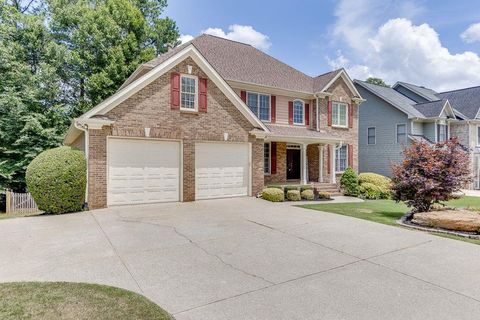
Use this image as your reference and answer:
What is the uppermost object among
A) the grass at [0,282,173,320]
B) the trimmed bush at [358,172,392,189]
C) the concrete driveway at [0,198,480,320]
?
the trimmed bush at [358,172,392,189]

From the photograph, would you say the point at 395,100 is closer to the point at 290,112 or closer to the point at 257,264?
the point at 290,112

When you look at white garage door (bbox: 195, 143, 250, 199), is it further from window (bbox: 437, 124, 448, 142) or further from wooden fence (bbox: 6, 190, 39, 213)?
window (bbox: 437, 124, 448, 142)

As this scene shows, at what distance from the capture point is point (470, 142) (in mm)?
24812

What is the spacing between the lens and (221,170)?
44.0 ft

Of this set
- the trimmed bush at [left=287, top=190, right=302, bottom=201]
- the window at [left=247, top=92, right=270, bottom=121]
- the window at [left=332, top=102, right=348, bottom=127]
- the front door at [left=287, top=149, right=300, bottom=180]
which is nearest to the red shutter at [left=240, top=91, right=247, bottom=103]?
the window at [left=247, top=92, right=270, bottom=121]

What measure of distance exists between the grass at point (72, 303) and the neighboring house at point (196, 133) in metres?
6.85

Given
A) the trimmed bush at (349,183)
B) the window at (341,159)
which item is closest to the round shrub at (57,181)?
the trimmed bush at (349,183)

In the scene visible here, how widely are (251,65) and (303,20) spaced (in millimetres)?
4062

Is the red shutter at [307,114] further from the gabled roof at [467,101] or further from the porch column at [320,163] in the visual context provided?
the gabled roof at [467,101]

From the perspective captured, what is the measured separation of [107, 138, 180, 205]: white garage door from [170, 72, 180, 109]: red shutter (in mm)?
1580

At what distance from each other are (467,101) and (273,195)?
80.3 ft

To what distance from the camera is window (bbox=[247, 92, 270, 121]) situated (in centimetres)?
1730

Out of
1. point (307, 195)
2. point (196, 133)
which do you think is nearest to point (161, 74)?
point (196, 133)

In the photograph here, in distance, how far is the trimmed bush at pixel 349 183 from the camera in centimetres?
1737
